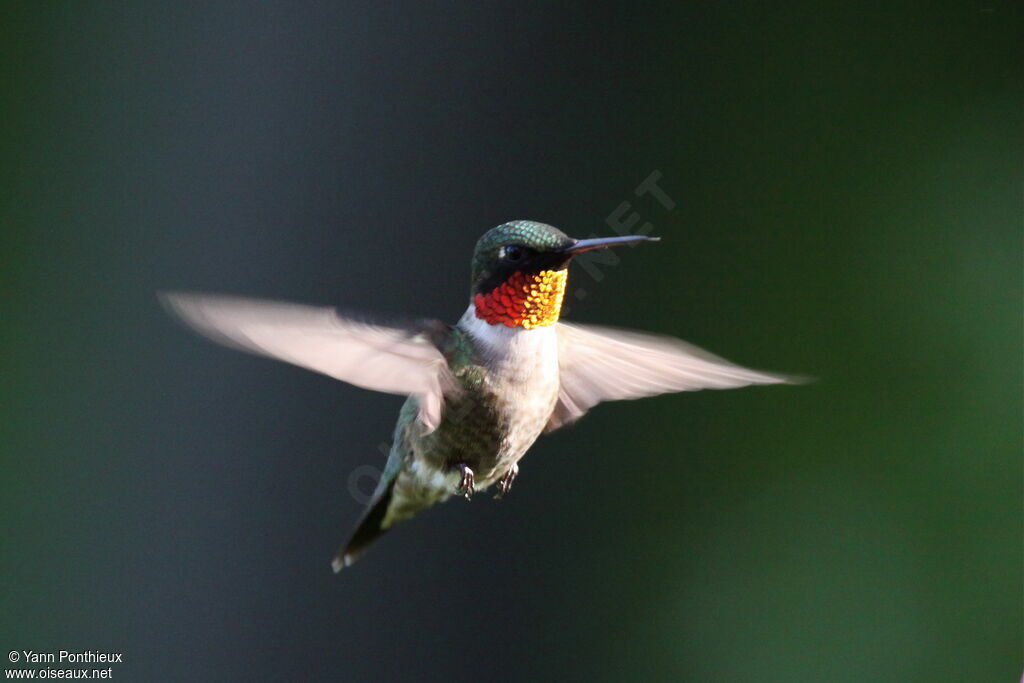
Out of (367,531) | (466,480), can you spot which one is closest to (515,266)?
(466,480)

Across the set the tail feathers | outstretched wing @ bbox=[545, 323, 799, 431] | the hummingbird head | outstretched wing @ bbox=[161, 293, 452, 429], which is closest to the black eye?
the hummingbird head

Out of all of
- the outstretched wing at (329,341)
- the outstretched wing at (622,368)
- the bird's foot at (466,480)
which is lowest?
the bird's foot at (466,480)

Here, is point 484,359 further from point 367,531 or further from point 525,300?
point 367,531

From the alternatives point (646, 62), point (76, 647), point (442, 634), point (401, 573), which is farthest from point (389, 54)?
point (76, 647)

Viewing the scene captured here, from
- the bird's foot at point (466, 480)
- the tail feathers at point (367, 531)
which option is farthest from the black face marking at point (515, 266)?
the tail feathers at point (367, 531)

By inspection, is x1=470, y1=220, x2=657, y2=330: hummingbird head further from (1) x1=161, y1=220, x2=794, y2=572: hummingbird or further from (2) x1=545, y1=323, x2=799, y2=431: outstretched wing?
(2) x1=545, y1=323, x2=799, y2=431: outstretched wing

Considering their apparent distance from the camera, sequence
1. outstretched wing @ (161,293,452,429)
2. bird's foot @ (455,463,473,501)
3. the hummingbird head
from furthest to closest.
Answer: bird's foot @ (455,463,473,501) < the hummingbird head < outstretched wing @ (161,293,452,429)

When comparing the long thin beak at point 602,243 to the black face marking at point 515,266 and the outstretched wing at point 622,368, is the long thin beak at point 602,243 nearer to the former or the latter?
the black face marking at point 515,266
